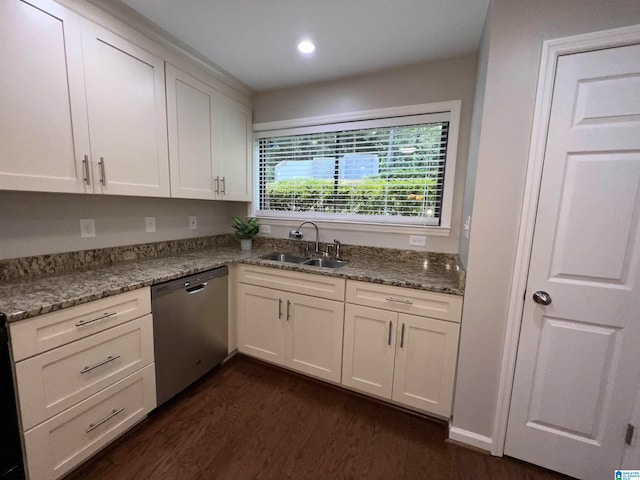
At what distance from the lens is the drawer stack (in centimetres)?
108

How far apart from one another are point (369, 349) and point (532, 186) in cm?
132

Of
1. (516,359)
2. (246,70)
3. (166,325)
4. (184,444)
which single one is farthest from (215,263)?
(516,359)

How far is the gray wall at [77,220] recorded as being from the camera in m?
1.43

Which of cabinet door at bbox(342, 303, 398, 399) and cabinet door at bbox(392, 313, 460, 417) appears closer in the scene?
cabinet door at bbox(392, 313, 460, 417)

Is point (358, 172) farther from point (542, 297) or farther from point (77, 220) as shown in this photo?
point (77, 220)

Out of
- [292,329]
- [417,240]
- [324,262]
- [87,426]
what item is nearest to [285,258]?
[324,262]

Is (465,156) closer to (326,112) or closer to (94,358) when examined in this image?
(326,112)

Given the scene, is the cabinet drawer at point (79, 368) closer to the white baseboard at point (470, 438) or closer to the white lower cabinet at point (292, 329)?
the white lower cabinet at point (292, 329)

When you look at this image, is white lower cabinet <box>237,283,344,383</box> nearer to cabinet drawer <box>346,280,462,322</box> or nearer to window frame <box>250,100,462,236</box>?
cabinet drawer <box>346,280,462,322</box>

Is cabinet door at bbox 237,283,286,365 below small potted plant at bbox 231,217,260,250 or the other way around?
below

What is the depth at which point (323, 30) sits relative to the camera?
1.65 meters

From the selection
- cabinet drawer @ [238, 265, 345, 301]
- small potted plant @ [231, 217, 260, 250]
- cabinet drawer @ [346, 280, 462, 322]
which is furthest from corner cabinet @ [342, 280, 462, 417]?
small potted plant @ [231, 217, 260, 250]

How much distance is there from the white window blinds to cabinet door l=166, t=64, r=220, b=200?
25.1 inches

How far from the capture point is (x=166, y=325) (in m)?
1.64
